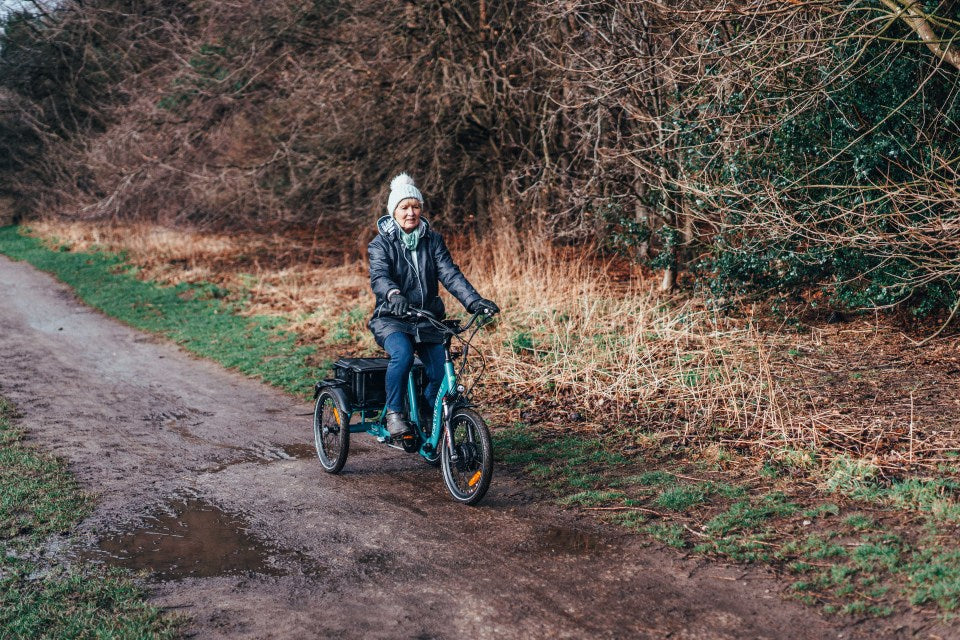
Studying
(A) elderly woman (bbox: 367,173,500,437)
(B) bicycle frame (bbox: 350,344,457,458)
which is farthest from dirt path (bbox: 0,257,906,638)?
(A) elderly woman (bbox: 367,173,500,437)

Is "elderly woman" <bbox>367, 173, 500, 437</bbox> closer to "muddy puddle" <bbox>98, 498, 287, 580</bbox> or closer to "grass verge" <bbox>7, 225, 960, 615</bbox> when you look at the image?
"grass verge" <bbox>7, 225, 960, 615</bbox>

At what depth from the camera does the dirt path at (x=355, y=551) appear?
155 inches

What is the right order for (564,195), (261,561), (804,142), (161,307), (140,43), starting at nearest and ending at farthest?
(261,561) → (804,142) → (564,195) → (161,307) → (140,43)

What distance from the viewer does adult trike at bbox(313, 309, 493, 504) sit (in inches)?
215

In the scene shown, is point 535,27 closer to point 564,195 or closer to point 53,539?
point 564,195

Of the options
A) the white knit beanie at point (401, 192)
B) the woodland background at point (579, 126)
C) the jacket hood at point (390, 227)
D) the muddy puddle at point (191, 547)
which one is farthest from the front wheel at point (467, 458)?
the woodland background at point (579, 126)

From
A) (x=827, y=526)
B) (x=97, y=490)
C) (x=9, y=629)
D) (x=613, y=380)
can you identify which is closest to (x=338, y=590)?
(x=9, y=629)

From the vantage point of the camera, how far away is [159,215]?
1889 cm

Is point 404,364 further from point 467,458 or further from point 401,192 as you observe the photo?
point 401,192

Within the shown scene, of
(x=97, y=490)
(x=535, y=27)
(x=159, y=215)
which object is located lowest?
(x=97, y=490)

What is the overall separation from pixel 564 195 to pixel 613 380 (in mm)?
5501

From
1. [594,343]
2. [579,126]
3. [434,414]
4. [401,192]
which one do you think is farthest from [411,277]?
[579,126]

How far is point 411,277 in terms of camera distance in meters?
6.09

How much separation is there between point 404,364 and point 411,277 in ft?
2.35
